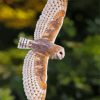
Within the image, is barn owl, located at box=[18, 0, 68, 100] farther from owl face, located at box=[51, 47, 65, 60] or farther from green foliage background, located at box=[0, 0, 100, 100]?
green foliage background, located at box=[0, 0, 100, 100]

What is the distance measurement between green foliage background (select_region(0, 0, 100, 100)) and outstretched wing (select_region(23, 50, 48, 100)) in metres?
0.76

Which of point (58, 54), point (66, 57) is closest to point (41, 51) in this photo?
point (58, 54)

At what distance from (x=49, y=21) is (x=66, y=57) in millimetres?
948

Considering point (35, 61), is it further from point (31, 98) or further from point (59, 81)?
point (59, 81)

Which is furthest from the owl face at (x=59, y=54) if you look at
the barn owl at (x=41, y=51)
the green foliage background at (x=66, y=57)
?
the green foliage background at (x=66, y=57)

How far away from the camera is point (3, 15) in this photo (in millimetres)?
1300

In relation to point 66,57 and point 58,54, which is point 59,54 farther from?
point 66,57

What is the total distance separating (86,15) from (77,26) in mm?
57

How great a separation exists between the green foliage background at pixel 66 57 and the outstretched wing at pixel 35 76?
0.76 m

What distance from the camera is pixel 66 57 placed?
156 cm

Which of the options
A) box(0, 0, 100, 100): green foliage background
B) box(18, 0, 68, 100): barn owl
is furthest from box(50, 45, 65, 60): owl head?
box(0, 0, 100, 100): green foliage background

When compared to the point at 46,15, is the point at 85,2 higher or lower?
lower

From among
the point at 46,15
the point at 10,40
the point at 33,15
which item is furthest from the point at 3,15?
the point at 46,15

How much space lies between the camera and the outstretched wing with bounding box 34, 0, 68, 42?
0.60 meters
